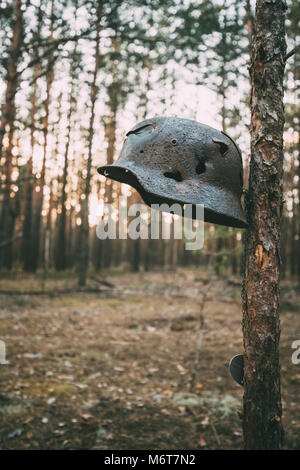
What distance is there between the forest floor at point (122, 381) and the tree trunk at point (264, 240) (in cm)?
23

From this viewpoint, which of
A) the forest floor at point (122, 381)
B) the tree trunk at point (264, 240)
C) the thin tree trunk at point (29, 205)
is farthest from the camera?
the thin tree trunk at point (29, 205)

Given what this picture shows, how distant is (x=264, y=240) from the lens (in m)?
2.05

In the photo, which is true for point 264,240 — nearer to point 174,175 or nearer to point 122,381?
point 174,175

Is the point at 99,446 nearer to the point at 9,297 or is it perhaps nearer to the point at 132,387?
the point at 132,387

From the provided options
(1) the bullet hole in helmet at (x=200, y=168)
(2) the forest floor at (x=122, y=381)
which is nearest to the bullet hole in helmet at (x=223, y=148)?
(1) the bullet hole in helmet at (x=200, y=168)

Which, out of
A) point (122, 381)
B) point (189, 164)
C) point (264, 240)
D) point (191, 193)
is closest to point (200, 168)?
point (189, 164)

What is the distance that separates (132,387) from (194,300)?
785cm

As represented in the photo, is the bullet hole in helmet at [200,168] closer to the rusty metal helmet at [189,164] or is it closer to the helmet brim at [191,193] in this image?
the rusty metal helmet at [189,164]

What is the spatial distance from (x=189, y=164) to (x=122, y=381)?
413 centimetres

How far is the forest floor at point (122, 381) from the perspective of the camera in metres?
3.72

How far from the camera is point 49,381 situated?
4887mm

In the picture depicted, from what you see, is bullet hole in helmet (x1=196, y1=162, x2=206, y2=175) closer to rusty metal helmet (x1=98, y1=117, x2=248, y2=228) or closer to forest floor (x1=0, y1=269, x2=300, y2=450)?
rusty metal helmet (x1=98, y1=117, x2=248, y2=228)

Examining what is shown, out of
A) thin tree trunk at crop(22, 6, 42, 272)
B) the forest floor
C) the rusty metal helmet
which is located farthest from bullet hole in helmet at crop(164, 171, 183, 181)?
thin tree trunk at crop(22, 6, 42, 272)

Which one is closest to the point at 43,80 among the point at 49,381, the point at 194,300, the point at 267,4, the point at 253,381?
the point at 194,300
